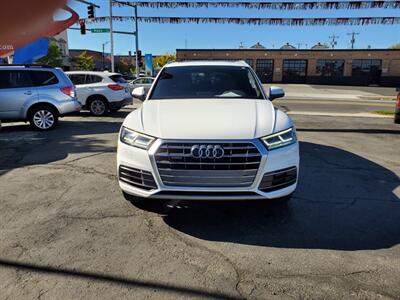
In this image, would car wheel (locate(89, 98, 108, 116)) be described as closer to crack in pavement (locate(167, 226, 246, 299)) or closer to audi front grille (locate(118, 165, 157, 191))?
audi front grille (locate(118, 165, 157, 191))

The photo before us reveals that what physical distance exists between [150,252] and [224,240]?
738 millimetres

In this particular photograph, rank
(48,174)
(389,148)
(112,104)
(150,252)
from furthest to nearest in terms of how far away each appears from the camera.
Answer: (112,104), (389,148), (48,174), (150,252)

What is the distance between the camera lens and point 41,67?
10.4 meters

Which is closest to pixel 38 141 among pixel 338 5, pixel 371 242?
pixel 371 242

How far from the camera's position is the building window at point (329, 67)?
58.4 meters

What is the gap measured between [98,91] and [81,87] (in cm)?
66

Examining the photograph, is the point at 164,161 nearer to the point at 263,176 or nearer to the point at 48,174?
the point at 263,176

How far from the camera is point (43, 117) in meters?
10.3

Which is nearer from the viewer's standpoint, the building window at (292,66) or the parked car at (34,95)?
the parked car at (34,95)

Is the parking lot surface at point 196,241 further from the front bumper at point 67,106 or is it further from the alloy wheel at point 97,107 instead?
the alloy wheel at point 97,107

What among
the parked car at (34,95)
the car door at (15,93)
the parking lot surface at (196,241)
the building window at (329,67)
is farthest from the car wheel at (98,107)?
the building window at (329,67)

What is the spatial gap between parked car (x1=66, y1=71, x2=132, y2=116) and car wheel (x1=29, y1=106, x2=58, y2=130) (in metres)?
3.20

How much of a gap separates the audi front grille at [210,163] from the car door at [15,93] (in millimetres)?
7944

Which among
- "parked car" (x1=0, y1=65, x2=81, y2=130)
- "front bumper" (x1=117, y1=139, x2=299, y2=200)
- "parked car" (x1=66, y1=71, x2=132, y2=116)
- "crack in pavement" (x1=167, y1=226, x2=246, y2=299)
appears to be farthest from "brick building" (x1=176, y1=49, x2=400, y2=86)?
"crack in pavement" (x1=167, y1=226, x2=246, y2=299)
